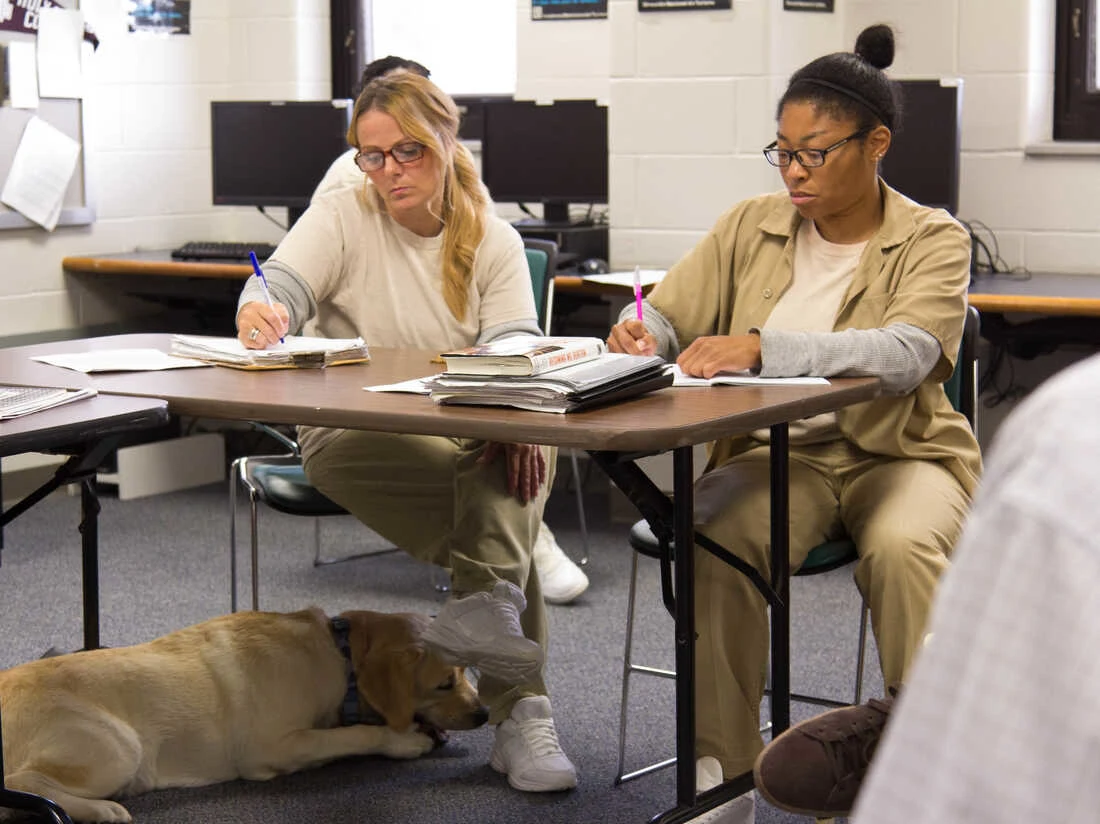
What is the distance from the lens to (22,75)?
430cm

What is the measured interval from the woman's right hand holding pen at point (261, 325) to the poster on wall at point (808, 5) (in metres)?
1.92

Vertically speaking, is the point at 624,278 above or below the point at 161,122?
below

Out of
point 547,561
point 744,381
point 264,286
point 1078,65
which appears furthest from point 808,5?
point 744,381

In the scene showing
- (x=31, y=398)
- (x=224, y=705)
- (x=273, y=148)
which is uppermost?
(x=273, y=148)

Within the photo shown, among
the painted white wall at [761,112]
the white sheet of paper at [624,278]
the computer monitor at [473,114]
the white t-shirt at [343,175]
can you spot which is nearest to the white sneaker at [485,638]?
the white t-shirt at [343,175]

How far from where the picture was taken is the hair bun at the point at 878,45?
248cm

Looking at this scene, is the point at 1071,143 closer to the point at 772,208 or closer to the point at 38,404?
the point at 772,208

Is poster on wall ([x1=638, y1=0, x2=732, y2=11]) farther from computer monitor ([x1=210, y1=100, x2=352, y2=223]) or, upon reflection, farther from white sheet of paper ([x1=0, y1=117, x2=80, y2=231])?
white sheet of paper ([x1=0, y1=117, x2=80, y2=231])

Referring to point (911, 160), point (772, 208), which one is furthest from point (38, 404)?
point (911, 160)

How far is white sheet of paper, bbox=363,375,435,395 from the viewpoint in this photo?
2.00 meters

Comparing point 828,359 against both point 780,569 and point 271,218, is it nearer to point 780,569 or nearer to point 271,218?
point 780,569

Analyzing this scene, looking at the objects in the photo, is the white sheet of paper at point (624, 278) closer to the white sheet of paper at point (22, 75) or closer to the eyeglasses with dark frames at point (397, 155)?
the eyeglasses with dark frames at point (397, 155)

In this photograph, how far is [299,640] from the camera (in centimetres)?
234

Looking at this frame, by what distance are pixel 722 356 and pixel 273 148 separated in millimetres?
2742
